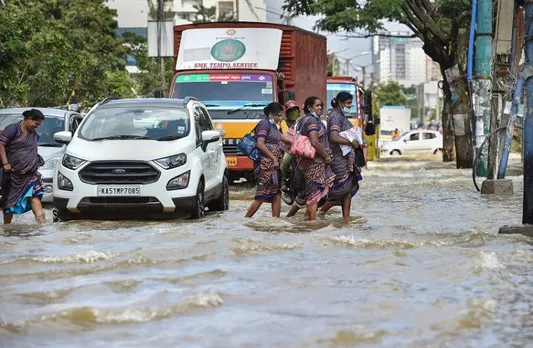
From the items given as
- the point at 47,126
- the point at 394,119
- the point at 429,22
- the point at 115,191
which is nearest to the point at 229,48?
the point at 47,126

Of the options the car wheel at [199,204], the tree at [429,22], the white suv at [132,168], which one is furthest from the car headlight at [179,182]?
the tree at [429,22]

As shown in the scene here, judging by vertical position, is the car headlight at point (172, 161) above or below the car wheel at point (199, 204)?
above

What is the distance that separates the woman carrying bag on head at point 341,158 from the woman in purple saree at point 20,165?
3.35 m

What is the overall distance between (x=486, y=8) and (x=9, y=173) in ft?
42.3

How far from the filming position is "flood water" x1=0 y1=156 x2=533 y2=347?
6.92 m

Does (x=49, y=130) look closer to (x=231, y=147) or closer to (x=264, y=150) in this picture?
(x=231, y=147)

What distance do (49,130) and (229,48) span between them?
5.74 metres

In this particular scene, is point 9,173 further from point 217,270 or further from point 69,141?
point 217,270

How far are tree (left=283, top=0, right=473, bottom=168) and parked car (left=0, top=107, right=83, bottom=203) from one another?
14.9 meters

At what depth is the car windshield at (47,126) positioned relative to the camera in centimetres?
1806

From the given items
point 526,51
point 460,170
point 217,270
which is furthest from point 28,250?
point 460,170

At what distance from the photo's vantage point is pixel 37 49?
34.3 meters

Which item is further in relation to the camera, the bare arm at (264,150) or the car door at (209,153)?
the car door at (209,153)

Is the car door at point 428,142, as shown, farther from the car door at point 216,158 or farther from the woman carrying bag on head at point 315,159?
the woman carrying bag on head at point 315,159
